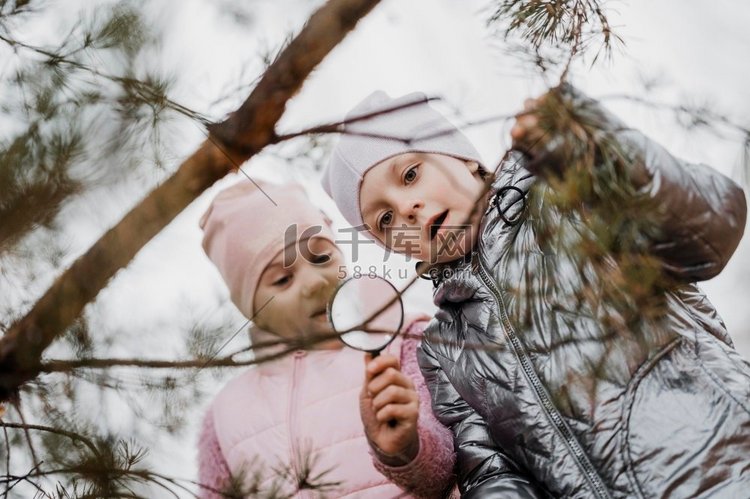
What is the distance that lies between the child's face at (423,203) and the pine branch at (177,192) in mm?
356

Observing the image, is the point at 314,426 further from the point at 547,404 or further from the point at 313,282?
the point at 547,404

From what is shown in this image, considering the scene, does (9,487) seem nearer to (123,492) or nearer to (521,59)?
(123,492)

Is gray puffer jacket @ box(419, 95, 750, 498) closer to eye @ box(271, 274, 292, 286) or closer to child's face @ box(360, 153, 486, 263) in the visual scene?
child's face @ box(360, 153, 486, 263)

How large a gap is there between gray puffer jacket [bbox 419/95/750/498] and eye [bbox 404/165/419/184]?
0.13 m

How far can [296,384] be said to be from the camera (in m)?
1.27

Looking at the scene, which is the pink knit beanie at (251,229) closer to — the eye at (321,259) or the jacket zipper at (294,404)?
the eye at (321,259)

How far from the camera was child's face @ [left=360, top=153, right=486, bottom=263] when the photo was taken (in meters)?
1.08

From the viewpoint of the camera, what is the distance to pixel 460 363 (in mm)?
1101

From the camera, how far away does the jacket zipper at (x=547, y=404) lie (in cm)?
90

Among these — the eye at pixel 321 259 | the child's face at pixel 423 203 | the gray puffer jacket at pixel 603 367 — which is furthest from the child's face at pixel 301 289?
the gray puffer jacket at pixel 603 367

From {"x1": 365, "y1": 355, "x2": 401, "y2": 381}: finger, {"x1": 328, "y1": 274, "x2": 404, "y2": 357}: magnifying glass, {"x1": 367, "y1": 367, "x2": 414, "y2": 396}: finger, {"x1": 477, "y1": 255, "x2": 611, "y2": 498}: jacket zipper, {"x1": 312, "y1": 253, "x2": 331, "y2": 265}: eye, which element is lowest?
{"x1": 477, "y1": 255, "x2": 611, "y2": 498}: jacket zipper

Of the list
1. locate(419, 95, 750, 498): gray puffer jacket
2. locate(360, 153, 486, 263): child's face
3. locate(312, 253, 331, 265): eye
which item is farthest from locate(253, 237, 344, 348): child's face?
locate(419, 95, 750, 498): gray puffer jacket

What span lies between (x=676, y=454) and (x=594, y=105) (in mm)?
423

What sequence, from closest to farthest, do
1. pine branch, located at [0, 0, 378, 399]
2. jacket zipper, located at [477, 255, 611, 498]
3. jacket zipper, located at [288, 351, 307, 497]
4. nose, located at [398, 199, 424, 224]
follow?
pine branch, located at [0, 0, 378, 399] → jacket zipper, located at [477, 255, 611, 498] → nose, located at [398, 199, 424, 224] → jacket zipper, located at [288, 351, 307, 497]
